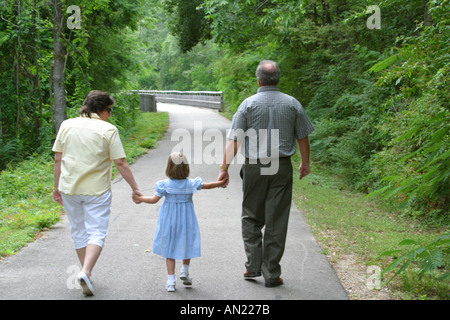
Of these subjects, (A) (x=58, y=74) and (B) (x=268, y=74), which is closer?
(B) (x=268, y=74)

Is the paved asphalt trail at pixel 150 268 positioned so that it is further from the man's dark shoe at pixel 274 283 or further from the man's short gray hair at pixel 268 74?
the man's short gray hair at pixel 268 74

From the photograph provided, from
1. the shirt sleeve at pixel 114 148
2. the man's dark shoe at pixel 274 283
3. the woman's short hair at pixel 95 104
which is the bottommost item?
the man's dark shoe at pixel 274 283

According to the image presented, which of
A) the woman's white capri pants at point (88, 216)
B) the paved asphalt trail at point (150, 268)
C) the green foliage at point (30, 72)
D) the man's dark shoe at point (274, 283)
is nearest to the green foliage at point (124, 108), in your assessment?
the green foliage at point (30, 72)

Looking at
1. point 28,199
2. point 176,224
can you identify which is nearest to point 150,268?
point 176,224

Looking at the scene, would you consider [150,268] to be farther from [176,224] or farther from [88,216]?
[88,216]

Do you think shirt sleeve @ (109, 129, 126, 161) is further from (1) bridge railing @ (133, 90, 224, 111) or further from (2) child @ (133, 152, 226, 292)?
(1) bridge railing @ (133, 90, 224, 111)

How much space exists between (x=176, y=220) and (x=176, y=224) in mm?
38

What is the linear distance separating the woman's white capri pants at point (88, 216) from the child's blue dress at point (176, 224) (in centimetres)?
51

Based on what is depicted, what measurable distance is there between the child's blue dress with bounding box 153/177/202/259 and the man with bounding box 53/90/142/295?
47cm

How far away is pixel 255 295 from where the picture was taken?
484cm

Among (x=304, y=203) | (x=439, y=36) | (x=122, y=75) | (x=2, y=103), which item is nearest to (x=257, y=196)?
(x=439, y=36)

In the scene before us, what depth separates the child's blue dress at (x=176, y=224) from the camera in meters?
4.89

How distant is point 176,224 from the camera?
4.90 meters
